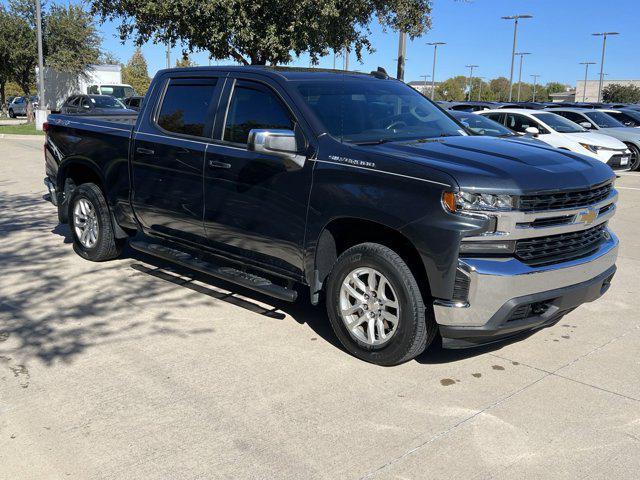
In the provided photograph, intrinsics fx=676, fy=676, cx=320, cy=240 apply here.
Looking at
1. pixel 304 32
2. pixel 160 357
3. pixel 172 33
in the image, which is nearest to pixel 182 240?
pixel 160 357

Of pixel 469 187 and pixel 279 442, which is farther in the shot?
pixel 469 187

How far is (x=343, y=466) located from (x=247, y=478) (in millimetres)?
475

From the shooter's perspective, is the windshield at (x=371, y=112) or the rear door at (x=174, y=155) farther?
the rear door at (x=174, y=155)

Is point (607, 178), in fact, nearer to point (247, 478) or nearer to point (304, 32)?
point (247, 478)

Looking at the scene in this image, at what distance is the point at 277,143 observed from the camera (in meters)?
4.64

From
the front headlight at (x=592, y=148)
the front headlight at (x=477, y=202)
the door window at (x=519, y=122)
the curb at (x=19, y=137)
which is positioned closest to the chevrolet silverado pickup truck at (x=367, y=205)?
the front headlight at (x=477, y=202)

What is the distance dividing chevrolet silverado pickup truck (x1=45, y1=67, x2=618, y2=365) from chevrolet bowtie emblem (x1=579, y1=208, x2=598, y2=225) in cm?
2

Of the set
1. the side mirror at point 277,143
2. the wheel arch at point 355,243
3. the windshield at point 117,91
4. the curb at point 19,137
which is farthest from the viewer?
the windshield at point 117,91

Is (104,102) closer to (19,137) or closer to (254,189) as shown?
(19,137)

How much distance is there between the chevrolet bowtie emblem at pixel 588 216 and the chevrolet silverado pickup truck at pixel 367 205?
0.02m

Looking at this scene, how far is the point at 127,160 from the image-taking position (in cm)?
628

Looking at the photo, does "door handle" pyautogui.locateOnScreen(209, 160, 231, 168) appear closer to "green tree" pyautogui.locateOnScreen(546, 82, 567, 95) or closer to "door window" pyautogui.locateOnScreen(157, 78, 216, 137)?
"door window" pyautogui.locateOnScreen(157, 78, 216, 137)

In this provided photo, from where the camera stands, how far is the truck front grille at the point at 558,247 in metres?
4.12

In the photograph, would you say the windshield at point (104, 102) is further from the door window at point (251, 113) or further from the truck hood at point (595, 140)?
the door window at point (251, 113)
